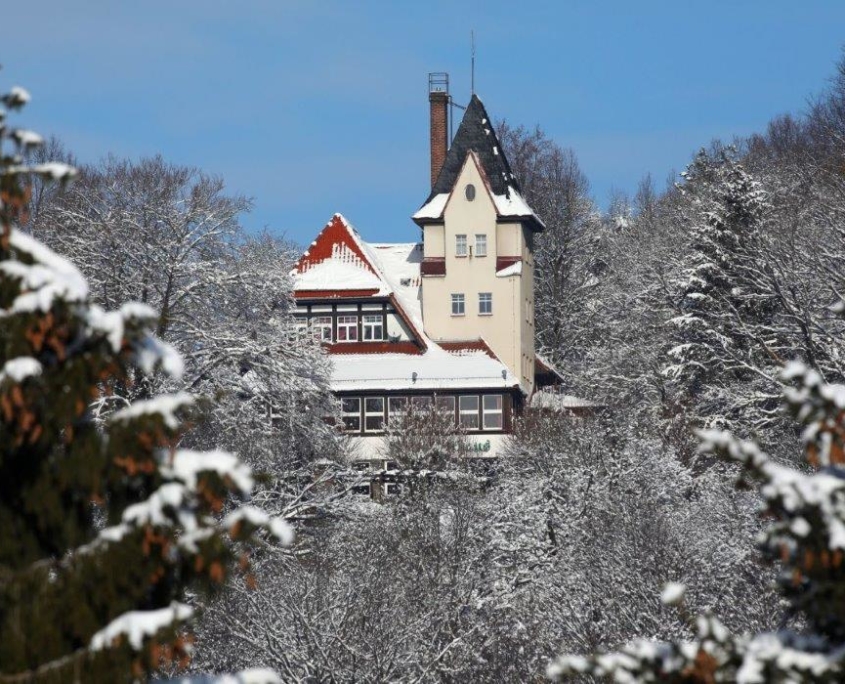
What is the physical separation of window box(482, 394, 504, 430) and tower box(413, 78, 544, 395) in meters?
2.87

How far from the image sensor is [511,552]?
37.0 m

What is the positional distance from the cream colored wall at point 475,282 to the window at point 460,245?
116 mm

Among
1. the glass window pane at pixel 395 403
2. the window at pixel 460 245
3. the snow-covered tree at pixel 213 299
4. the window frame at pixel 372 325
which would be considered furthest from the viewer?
the window at pixel 460 245

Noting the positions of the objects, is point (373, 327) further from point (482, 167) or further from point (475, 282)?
point (482, 167)

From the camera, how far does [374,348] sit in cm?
5847

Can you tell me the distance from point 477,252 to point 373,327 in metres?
4.40

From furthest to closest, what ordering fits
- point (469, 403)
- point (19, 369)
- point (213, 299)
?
point (469, 403) → point (213, 299) → point (19, 369)

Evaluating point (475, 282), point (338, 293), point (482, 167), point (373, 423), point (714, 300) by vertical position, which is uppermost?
point (482, 167)

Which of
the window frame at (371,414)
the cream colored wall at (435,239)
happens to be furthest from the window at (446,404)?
the cream colored wall at (435,239)

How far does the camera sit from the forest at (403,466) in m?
6.55

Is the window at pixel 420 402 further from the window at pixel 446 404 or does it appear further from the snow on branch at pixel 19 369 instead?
the snow on branch at pixel 19 369

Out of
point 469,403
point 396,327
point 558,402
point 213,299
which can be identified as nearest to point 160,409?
point 213,299

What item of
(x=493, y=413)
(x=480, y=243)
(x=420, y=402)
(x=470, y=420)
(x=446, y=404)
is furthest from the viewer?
(x=480, y=243)

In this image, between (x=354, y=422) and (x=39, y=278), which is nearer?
(x=39, y=278)
